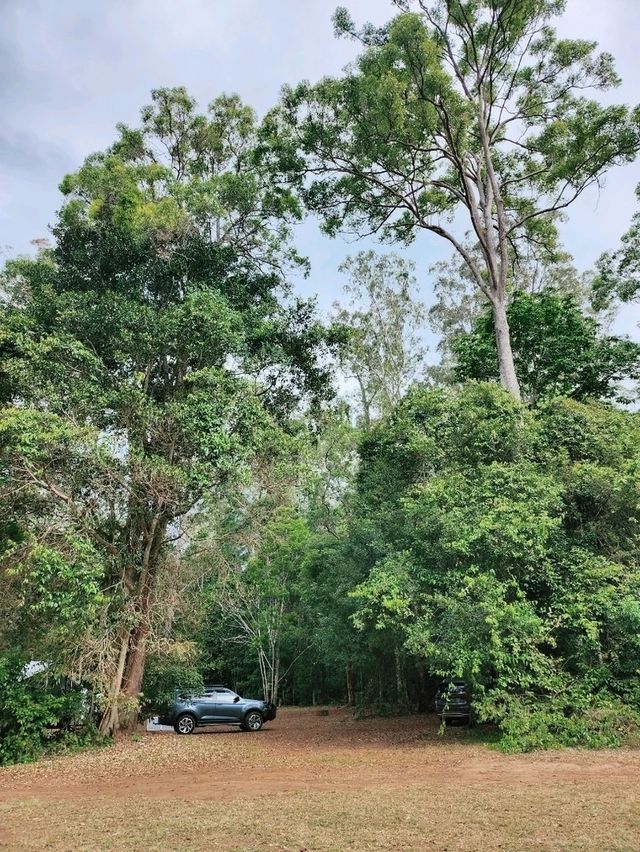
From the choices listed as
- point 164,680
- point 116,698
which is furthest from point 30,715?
point 164,680

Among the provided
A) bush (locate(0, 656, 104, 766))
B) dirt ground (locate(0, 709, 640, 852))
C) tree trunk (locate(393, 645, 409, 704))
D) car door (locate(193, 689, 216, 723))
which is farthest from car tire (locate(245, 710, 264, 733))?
bush (locate(0, 656, 104, 766))

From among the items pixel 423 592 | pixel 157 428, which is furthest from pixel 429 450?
pixel 157 428

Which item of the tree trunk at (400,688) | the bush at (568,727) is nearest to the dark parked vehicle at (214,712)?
the tree trunk at (400,688)

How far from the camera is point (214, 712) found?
16203 mm

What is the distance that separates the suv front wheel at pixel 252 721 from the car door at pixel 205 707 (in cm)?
94

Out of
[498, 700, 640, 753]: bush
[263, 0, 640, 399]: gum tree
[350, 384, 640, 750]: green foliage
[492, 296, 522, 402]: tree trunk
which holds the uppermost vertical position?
[263, 0, 640, 399]: gum tree

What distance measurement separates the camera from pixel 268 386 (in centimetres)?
1490

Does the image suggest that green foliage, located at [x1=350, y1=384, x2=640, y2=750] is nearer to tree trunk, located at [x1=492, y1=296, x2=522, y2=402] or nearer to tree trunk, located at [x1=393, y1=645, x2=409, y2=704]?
tree trunk, located at [x1=492, y1=296, x2=522, y2=402]

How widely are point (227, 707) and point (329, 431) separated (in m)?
8.81

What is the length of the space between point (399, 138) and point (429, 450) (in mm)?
8471

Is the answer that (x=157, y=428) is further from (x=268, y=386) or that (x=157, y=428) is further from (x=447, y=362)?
(x=447, y=362)

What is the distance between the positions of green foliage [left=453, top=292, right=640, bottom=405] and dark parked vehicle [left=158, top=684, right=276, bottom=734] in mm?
11746

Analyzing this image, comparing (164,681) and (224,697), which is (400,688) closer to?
(224,697)

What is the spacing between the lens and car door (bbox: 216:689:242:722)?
16328 millimetres
